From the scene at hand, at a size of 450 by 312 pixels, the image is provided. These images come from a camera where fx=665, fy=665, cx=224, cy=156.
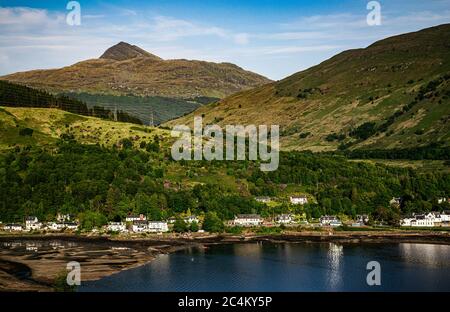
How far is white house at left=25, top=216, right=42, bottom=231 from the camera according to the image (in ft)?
472

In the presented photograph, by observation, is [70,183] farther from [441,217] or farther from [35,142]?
[441,217]

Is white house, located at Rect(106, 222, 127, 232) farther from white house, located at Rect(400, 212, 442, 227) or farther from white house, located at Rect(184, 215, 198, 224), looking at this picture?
white house, located at Rect(400, 212, 442, 227)

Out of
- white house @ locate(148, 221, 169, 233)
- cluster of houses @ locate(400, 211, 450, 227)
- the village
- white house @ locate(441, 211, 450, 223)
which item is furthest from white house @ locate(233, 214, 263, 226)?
white house @ locate(441, 211, 450, 223)

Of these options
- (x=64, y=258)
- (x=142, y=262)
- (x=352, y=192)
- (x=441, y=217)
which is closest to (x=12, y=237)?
(x=64, y=258)

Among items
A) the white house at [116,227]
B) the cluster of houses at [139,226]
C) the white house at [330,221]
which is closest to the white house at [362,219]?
the white house at [330,221]

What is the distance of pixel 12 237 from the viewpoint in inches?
5379

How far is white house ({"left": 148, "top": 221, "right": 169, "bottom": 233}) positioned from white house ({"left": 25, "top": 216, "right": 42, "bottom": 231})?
24.3 meters

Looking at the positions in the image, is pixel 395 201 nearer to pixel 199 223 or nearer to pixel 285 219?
pixel 285 219

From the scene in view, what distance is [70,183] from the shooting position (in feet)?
516

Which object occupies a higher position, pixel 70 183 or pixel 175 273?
pixel 70 183

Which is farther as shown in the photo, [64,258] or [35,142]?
[35,142]
